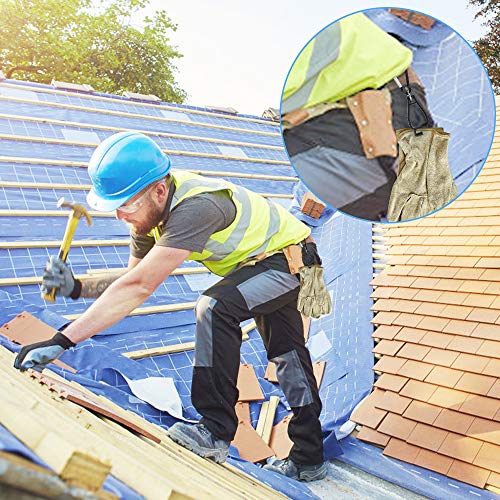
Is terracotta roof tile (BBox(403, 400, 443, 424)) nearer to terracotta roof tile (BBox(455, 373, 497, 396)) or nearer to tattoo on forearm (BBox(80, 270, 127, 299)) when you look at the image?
terracotta roof tile (BBox(455, 373, 497, 396))

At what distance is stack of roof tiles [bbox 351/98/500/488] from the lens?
9.18 feet

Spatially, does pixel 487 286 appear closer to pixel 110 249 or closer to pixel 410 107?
pixel 410 107

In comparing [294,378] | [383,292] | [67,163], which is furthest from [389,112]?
[67,163]

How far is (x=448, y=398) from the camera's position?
3008 millimetres

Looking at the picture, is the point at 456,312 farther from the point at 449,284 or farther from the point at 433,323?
the point at 449,284

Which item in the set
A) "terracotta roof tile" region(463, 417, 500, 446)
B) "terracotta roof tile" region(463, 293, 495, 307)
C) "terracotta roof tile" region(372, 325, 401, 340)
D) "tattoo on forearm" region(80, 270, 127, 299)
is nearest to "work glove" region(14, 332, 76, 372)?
"tattoo on forearm" region(80, 270, 127, 299)

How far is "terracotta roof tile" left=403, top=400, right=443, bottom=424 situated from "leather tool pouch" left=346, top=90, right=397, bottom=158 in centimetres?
150

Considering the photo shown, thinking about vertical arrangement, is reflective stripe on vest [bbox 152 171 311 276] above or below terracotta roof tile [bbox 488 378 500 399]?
above

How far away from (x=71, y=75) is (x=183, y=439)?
17788 mm

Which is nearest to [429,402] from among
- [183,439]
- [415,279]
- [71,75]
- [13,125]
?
[415,279]

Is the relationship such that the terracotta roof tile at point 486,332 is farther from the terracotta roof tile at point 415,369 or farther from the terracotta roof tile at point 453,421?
the terracotta roof tile at point 453,421

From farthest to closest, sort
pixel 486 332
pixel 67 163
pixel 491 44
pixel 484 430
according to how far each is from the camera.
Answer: pixel 491 44 → pixel 67 163 → pixel 486 332 → pixel 484 430

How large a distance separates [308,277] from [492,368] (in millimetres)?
1268

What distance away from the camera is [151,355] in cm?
355
